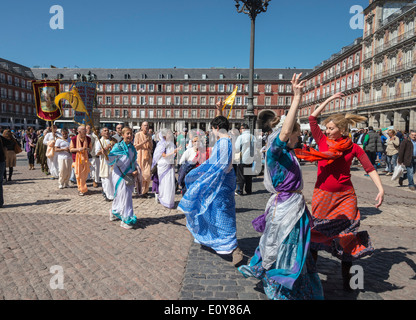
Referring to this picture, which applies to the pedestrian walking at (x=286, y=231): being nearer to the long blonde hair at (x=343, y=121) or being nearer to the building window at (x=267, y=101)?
the long blonde hair at (x=343, y=121)

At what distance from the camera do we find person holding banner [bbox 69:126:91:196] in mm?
8367

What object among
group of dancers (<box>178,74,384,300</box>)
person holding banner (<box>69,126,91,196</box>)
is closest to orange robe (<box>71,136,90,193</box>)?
person holding banner (<box>69,126,91,196</box>)

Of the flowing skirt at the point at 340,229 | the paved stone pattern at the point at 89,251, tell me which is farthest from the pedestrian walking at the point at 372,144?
the flowing skirt at the point at 340,229

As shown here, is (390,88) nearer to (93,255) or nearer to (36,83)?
(36,83)

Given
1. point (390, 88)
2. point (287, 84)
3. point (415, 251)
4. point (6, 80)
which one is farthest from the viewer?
point (287, 84)

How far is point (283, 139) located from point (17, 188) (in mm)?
9317

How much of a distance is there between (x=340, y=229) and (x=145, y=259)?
Result: 2.42 metres

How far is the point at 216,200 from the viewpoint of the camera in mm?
4016

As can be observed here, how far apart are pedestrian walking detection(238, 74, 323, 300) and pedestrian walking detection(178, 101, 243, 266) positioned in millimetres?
1020

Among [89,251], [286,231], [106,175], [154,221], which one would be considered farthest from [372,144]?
[89,251]

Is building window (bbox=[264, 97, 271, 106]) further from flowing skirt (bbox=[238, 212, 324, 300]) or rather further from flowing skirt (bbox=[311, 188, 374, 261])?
flowing skirt (bbox=[238, 212, 324, 300])

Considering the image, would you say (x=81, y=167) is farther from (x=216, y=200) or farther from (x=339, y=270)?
(x=339, y=270)

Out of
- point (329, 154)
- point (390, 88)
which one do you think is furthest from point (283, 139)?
point (390, 88)

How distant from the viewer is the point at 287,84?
70.8m
